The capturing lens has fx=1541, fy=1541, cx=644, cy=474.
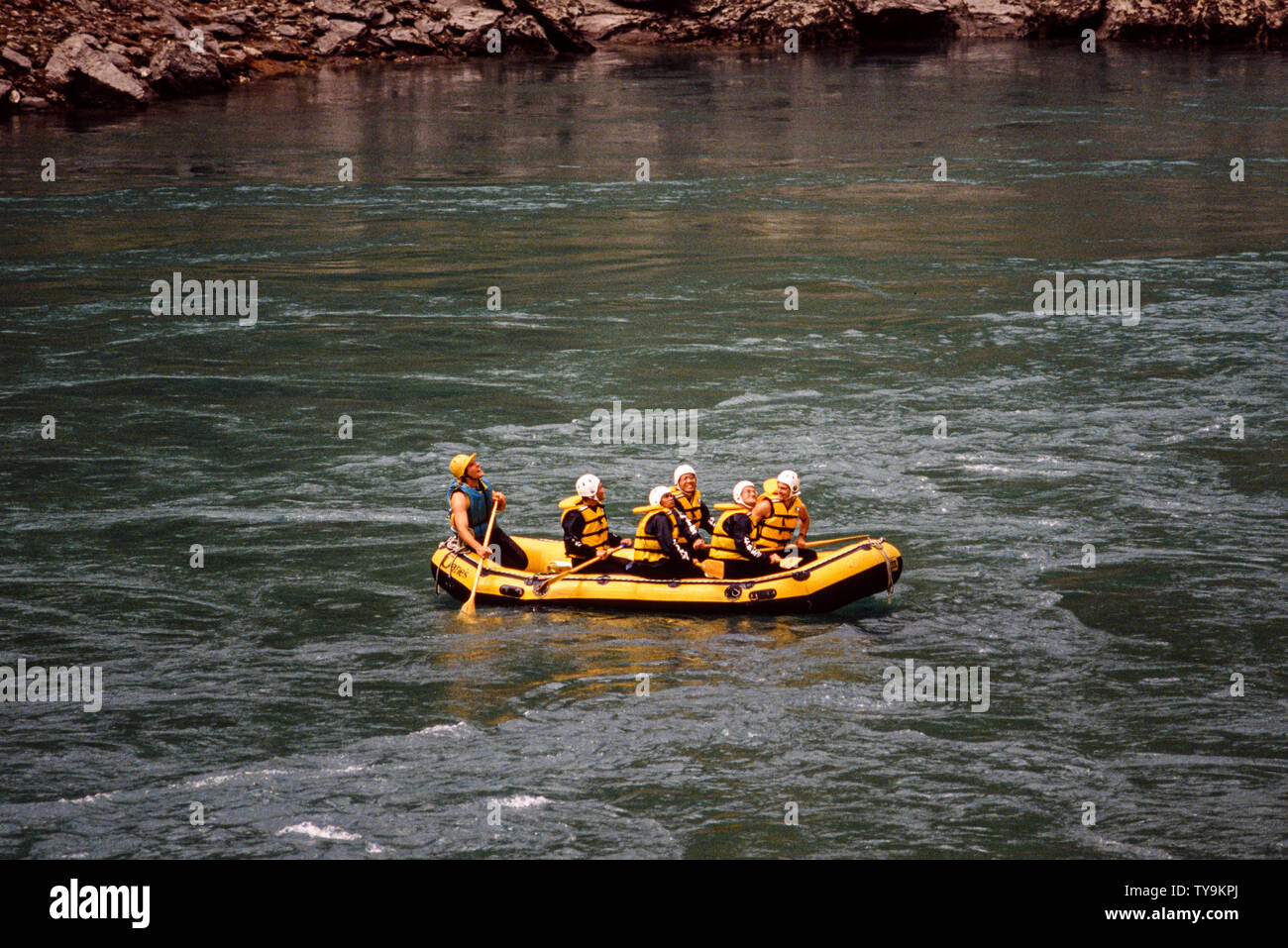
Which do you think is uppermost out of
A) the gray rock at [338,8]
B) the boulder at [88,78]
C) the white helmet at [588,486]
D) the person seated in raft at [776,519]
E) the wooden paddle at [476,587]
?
A: the gray rock at [338,8]

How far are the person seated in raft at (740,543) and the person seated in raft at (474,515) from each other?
2.11 meters

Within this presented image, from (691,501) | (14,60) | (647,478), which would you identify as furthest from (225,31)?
(691,501)

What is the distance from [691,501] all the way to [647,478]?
11.3 ft

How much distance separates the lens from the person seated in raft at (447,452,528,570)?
14.8 m

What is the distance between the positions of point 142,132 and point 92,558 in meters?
27.3

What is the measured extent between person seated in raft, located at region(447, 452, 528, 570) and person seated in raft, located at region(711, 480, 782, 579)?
6.91 feet

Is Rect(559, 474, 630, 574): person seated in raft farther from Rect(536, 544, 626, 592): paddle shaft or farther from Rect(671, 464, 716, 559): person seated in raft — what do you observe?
Rect(671, 464, 716, 559): person seated in raft

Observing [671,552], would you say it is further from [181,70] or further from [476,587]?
[181,70]

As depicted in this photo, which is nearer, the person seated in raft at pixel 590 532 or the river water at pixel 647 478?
the river water at pixel 647 478

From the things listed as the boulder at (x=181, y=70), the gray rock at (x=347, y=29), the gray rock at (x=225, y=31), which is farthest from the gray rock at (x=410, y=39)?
the boulder at (x=181, y=70)

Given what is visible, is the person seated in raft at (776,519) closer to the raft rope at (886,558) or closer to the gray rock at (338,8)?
the raft rope at (886,558)

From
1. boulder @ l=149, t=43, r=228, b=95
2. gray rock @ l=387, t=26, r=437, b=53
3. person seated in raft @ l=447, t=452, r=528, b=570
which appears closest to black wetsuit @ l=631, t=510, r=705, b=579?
person seated in raft @ l=447, t=452, r=528, b=570

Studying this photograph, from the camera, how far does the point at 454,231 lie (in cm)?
3034

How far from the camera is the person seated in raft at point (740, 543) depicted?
14336 mm
